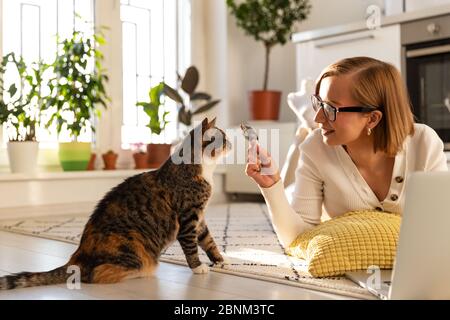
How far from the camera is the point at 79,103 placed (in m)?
4.25

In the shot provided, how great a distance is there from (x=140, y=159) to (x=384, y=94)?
310cm

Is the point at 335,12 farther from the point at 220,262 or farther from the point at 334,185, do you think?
the point at 220,262

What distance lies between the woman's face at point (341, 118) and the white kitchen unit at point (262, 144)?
236cm

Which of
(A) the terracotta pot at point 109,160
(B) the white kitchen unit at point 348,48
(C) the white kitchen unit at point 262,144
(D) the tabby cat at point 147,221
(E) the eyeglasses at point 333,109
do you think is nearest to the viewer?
(D) the tabby cat at point 147,221

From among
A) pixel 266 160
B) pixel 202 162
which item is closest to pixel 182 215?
pixel 202 162

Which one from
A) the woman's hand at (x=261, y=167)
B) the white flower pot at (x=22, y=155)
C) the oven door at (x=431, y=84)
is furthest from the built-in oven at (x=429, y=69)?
the white flower pot at (x=22, y=155)

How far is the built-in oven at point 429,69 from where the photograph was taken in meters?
3.41

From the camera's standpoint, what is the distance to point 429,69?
3.48 meters

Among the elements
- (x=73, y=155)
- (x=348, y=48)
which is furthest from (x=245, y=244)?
(x=73, y=155)

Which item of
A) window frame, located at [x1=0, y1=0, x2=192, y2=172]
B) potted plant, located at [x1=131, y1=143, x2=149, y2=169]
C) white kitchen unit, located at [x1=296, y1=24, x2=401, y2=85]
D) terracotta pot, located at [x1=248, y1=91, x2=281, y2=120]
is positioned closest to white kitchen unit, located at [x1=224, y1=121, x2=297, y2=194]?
terracotta pot, located at [x1=248, y1=91, x2=281, y2=120]

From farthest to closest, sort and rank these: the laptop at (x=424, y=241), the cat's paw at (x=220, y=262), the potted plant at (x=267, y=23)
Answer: the potted plant at (x=267, y=23)
the cat's paw at (x=220, y=262)
the laptop at (x=424, y=241)

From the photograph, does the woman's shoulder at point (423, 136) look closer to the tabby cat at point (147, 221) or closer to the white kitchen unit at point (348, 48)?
the tabby cat at point (147, 221)

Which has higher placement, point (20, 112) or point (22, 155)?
point (20, 112)
